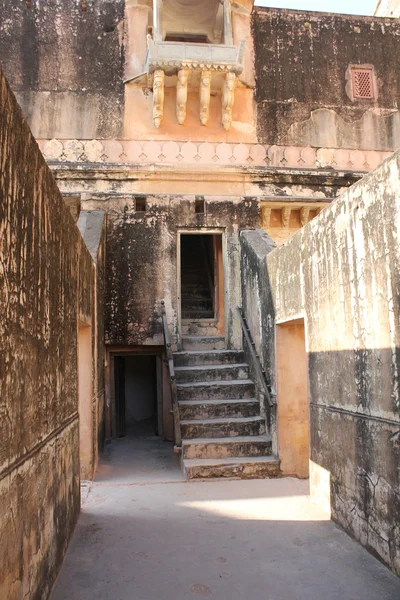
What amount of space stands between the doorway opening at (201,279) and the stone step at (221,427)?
3.14 m

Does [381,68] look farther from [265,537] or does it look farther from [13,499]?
[13,499]

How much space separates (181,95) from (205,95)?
1.44 ft

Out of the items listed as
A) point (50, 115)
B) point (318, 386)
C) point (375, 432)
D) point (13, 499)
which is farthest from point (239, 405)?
point (50, 115)

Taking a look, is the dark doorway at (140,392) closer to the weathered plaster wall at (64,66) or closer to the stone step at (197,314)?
the stone step at (197,314)

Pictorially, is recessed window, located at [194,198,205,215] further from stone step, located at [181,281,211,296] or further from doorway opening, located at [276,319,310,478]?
stone step, located at [181,281,211,296]

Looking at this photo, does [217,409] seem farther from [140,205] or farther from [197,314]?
[197,314]

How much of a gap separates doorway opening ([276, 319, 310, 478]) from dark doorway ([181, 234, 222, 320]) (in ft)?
15.8

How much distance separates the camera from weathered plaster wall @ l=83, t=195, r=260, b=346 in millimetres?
8984

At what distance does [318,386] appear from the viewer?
527cm

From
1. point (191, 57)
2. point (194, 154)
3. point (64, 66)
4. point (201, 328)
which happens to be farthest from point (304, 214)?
point (64, 66)

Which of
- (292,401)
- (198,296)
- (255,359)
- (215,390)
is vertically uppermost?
(198,296)

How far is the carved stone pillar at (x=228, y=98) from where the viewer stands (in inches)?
367

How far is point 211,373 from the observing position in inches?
327

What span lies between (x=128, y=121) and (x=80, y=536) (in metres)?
7.33
